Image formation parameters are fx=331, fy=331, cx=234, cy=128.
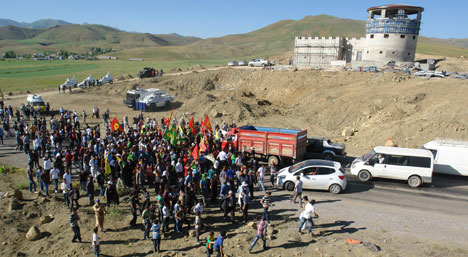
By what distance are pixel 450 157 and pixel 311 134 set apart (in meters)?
12.5

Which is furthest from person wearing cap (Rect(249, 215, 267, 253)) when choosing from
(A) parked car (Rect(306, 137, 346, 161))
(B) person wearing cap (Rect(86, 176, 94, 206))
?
(A) parked car (Rect(306, 137, 346, 161))

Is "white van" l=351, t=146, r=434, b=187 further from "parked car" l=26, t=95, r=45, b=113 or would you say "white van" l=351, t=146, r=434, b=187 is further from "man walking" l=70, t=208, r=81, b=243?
"parked car" l=26, t=95, r=45, b=113

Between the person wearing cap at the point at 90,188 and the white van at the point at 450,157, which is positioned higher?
the white van at the point at 450,157

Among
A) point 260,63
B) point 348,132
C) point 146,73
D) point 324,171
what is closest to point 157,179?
point 324,171

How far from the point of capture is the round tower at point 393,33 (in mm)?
47500

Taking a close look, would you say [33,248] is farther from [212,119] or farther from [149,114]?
[149,114]

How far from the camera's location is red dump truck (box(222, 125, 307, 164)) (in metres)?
18.7

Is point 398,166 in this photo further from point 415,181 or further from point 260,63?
point 260,63

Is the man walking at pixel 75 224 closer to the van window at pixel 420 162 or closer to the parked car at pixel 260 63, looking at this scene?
the van window at pixel 420 162

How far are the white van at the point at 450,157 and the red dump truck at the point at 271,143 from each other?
23.2 feet

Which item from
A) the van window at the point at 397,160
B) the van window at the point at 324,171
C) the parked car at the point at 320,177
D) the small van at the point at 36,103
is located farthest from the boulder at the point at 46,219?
the small van at the point at 36,103

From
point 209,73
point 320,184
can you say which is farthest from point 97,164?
point 209,73

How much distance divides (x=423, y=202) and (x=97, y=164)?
598 inches

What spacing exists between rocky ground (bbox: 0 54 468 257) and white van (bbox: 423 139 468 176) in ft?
13.8
